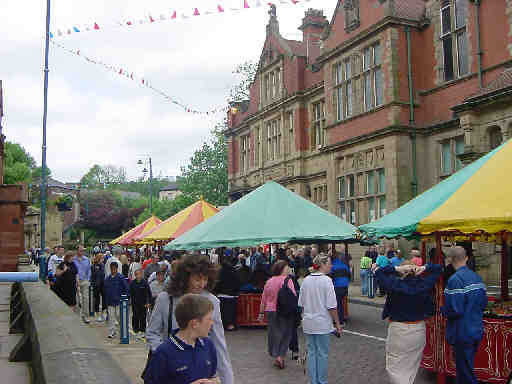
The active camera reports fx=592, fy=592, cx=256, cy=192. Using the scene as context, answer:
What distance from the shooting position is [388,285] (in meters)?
7.05

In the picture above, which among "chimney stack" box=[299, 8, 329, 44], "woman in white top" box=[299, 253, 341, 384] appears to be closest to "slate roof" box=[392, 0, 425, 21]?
"chimney stack" box=[299, 8, 329, 44]

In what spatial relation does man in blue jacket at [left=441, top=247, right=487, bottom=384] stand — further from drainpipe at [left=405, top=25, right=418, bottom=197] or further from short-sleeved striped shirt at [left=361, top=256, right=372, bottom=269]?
drainpipe at [left=405, top=25, right=418, bottom=197]

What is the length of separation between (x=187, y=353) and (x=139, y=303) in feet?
32.5

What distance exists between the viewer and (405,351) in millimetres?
6992

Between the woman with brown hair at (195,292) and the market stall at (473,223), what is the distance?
14.6ft

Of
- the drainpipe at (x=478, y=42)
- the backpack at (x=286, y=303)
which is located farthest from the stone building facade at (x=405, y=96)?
the backpack at (x=286, y=303)

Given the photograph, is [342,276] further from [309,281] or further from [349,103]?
[349,103]

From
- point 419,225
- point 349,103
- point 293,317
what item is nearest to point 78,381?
point 419,225

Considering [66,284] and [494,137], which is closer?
[66,284]

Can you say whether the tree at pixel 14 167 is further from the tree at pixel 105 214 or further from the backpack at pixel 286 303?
the backpack at pixel 286 303

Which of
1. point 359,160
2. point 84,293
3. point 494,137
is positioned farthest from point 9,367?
point 359,160

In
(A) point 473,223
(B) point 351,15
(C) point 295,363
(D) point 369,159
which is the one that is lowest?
(C) point 295,363

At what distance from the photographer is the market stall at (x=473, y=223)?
7445 millimetres

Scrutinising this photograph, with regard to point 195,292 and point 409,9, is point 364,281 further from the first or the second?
point 195,292
